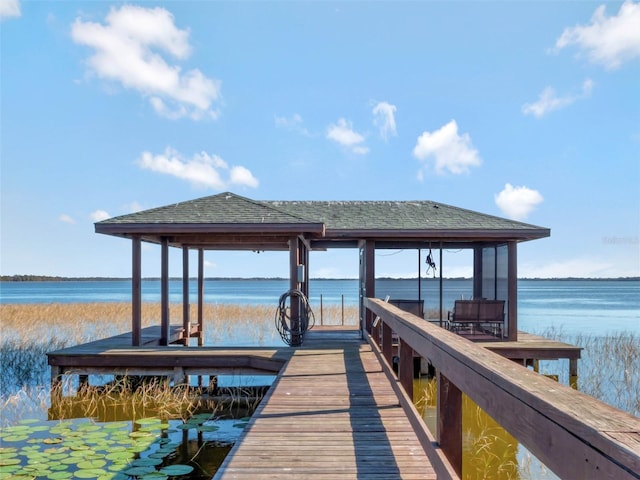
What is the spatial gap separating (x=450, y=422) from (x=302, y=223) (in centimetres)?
622

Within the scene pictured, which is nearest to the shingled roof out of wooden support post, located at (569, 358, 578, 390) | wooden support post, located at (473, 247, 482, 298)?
wooden support post, located at (473, 247, 482, 298)

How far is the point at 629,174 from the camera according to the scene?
2225cm

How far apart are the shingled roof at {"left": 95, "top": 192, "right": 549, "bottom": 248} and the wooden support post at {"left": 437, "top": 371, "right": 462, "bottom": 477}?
20.0 ft

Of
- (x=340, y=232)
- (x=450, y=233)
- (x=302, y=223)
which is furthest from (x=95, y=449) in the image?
(x=450, y=233)

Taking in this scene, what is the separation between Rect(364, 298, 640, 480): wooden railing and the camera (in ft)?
2.95

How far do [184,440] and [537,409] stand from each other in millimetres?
5792

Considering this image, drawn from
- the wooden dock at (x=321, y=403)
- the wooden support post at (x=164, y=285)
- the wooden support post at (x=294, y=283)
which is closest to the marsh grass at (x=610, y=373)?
the wooden dock at (x=321, y=403)

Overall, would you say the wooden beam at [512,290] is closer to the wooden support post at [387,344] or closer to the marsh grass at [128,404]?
the wooden support post at [387,344]

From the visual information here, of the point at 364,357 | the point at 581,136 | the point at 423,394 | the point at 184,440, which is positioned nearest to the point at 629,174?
the point at 581,136

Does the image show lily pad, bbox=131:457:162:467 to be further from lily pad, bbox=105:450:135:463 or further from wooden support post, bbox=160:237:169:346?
wooden support post, bbox=160:237:169:346

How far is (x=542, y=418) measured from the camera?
1.16 m

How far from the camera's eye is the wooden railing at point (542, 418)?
898mm

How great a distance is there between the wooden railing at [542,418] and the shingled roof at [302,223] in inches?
244

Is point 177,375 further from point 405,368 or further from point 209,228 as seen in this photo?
point 405,368
